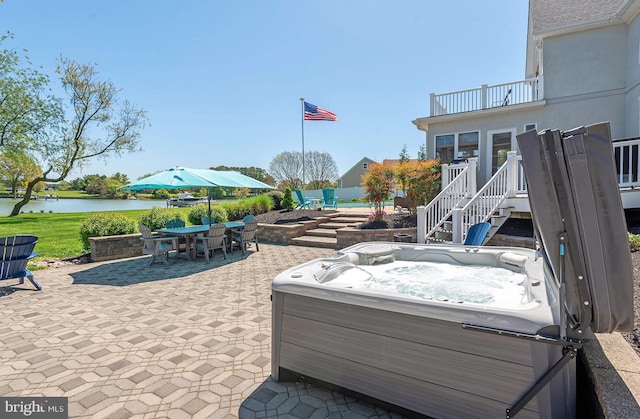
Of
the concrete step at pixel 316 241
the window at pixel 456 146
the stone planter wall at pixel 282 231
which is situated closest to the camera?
the concrete step at pixel 316 241

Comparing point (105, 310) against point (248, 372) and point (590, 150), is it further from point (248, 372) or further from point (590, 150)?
point (590, 150)

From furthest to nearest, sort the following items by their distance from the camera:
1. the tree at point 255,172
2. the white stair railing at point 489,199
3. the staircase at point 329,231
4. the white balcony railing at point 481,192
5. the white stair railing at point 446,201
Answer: the tree at point 255,172 < the staircase at point 329,231 < the white stair railing at point 446,201 < the white stair railing at point 489,199 < the white balcony railing at point 481,192

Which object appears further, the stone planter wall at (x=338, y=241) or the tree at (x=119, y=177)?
the tree at (x=119, y=177)

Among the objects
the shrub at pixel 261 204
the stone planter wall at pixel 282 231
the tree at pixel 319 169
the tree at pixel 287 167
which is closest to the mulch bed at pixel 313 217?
the shrub at pixel 261 204

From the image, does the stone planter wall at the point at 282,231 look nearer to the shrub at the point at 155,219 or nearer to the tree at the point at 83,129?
the shrub at the point at 155,219

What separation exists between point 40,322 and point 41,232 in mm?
9860

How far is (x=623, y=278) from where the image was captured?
153 centimetres

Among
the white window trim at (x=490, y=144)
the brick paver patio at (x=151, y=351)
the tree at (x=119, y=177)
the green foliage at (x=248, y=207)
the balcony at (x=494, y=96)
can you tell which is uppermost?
the balcony at (x=494, y=96)

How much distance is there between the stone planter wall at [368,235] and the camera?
27.2ft

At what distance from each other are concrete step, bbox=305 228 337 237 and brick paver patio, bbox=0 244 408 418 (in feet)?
15.6

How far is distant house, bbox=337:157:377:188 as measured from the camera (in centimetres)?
3506

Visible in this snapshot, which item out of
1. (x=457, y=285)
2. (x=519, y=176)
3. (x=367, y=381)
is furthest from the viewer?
(x=519, y=176)

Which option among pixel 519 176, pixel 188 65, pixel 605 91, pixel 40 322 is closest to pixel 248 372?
pixel 40 322

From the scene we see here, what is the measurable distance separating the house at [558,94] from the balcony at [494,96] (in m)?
0.03
